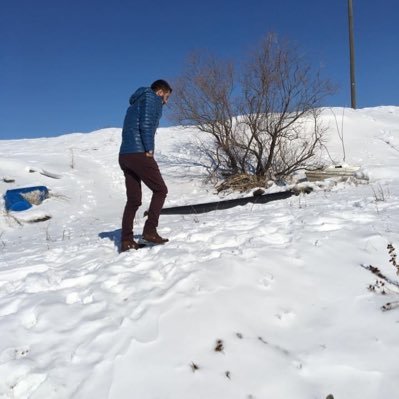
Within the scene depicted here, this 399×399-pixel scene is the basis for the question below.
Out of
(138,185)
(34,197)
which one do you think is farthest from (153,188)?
(34,197)

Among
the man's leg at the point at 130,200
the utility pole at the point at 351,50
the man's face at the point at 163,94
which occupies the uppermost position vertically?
the utility pole at the point at 351,50

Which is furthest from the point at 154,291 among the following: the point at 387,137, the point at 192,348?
the point at 387,137

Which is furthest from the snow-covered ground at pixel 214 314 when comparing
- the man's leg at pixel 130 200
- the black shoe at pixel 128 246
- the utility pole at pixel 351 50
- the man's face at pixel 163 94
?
the utility pole at pixel 351 50

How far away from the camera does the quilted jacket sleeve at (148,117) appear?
4.21 metres

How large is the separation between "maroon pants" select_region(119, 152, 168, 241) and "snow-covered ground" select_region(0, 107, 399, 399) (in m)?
0.31

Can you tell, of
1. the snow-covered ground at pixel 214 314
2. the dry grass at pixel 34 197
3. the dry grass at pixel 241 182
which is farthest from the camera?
the dry grass at pixel 241 182

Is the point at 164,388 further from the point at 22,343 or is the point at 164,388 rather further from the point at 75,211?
the point at 75,211

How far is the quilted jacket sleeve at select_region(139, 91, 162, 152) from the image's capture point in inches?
166

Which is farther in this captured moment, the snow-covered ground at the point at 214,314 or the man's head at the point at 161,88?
the man's head at the point at 161,88

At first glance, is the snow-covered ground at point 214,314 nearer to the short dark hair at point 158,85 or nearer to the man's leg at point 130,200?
the man's leg at point 130,200

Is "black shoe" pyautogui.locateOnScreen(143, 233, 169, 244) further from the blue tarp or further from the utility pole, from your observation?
the utility pole

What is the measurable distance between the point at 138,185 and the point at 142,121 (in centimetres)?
71

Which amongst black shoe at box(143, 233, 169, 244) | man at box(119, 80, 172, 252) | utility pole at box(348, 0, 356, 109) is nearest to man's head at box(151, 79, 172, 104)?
man at box(119, 80, 172, 252)

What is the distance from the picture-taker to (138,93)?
4301 mm
